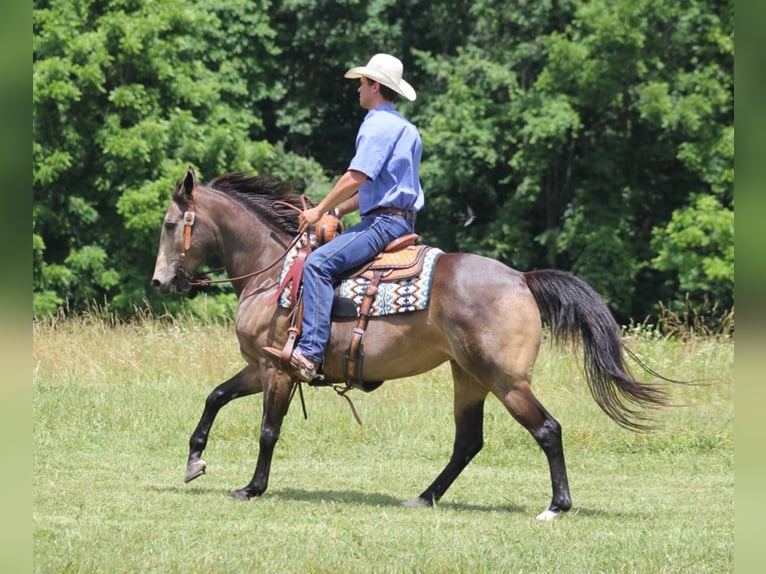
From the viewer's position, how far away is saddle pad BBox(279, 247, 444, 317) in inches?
276

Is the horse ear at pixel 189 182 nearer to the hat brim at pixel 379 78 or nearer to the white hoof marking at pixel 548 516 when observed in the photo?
the hat brim at pixel 379 78

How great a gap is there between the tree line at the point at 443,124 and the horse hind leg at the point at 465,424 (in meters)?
16.0

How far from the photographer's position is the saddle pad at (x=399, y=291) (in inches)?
276

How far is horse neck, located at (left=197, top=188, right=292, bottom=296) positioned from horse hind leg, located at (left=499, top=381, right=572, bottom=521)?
205 cm

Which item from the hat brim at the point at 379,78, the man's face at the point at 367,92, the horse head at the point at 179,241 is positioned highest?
the hat brim at the point at 379,78

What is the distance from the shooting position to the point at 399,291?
7062mm

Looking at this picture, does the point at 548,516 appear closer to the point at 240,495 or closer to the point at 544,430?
the point at 544,430

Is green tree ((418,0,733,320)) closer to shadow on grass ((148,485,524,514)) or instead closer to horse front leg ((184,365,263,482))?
shadow on grass ((148,485,524,514))

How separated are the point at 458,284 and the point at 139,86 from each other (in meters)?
19.5

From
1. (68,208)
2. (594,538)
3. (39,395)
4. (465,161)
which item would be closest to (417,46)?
(465,161)

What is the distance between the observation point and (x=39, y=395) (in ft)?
36.2

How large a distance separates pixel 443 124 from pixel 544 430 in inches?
857

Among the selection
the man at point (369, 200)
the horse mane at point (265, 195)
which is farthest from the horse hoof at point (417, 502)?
the horse mane at point (265, 195)

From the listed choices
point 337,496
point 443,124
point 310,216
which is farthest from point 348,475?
point 443,124
